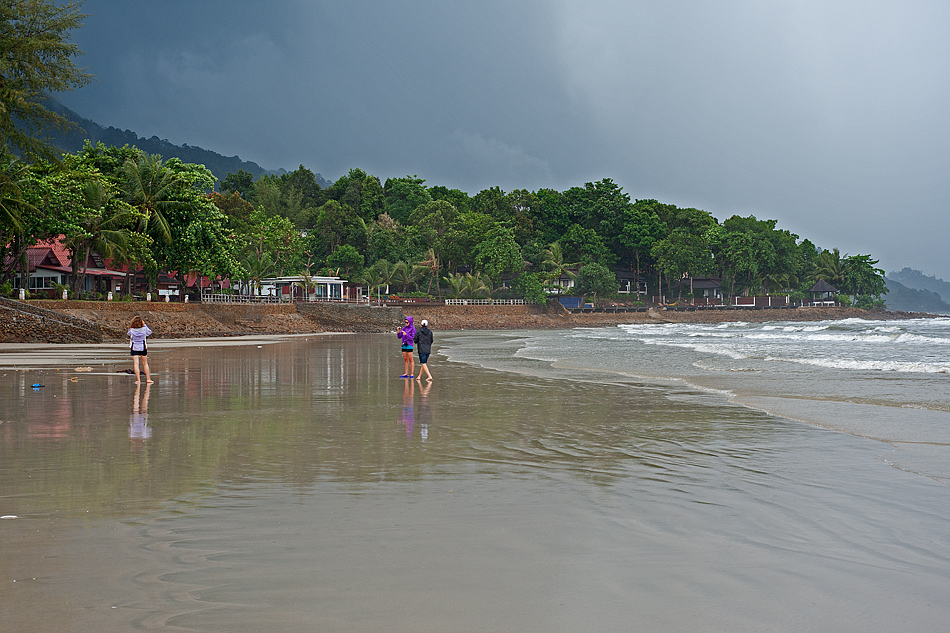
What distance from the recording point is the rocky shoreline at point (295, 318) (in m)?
33.8

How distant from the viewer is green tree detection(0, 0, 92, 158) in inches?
1361

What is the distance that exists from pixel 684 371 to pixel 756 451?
12232mm

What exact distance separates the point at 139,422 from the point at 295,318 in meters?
53.1

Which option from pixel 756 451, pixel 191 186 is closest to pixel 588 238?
pixel 191 186

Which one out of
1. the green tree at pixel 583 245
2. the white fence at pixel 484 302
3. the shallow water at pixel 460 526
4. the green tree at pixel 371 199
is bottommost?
the shallow water at pixel 460 526

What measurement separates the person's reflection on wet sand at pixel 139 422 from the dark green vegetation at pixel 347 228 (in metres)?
29.0

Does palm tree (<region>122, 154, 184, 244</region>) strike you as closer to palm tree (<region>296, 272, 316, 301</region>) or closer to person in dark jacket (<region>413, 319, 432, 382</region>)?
palm tree (<region>296, 272, 316, 301</region>)

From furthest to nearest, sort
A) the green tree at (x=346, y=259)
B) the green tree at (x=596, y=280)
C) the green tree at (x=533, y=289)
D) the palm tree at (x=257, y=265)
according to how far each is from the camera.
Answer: the green tree at (x=596, y=280), the green tree at (x=346, y=259), the green tree at (x=533, y=289), the palm tree at (x=257, y=265)

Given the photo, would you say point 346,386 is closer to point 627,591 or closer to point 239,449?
point 239,449

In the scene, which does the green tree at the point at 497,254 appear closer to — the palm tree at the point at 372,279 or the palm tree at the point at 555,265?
the palm tree at the point at 555,265

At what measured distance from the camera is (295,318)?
62156 millimetres

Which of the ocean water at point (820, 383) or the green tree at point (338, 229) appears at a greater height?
the green tree at point (338, 229)

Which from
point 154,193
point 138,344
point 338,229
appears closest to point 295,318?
point 154,193

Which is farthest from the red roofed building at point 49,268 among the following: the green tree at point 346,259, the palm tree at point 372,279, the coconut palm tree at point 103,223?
the green tree at point 346,259
